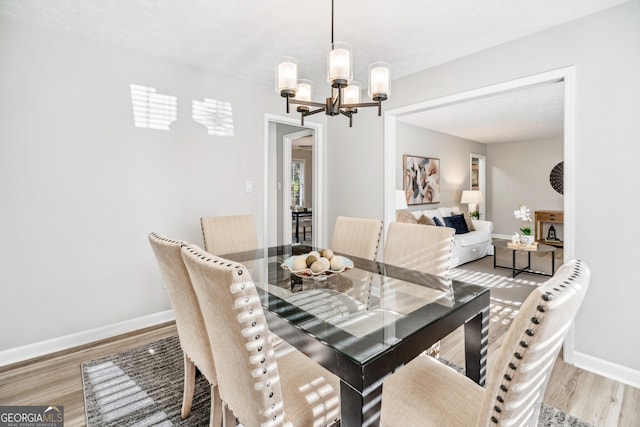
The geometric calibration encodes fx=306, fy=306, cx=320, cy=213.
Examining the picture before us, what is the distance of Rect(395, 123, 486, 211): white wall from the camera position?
18.2 feet

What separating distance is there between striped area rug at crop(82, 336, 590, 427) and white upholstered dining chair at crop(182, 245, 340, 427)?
783 mm

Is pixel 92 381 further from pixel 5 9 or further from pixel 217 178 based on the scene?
pixel 5 9

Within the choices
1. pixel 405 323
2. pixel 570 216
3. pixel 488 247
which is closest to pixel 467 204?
pixel 488 247

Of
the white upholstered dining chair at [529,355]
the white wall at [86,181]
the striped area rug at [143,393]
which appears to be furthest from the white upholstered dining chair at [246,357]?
the white wall at [86,181]

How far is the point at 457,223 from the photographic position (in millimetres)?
5547

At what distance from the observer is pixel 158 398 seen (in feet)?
5.79

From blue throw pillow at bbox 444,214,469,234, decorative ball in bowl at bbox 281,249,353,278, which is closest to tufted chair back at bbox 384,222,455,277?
decorative ball in bowl at bbox 281,249,353,278

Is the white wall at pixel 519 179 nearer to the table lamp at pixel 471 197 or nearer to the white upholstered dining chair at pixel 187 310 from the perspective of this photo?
the table lamp at pixel 471 197

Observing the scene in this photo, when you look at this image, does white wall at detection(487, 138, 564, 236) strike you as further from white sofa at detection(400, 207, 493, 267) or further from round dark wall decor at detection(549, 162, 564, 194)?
white sofa at detection(400, 207, 493, 267)

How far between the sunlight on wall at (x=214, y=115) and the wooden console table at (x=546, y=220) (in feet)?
22.6

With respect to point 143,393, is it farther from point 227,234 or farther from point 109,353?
point 227,234

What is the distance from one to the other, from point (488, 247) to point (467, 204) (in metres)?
1.51

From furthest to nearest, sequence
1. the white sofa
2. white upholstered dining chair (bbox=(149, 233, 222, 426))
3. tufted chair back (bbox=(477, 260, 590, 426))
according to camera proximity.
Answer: the white sofa < white upholstered dining chair (bbox=(149, 233, 222, 426)) < tufted chair back (bbox=(477, 260, 590, 426))

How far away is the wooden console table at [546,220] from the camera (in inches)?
256
